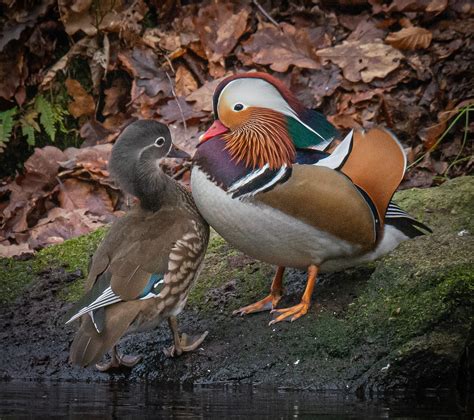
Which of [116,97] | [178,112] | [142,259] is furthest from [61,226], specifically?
[142,259]

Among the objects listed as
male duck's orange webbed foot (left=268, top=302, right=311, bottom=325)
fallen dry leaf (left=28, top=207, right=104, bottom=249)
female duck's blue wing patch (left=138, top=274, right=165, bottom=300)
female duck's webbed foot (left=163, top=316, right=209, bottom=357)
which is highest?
female duck's blue wing patch (left=138, top=274, right=165, bottom=300)

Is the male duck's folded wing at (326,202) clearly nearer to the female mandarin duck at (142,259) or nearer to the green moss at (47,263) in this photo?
the female mandarin duck at (142,259)

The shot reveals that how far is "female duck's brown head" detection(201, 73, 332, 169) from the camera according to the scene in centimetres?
480

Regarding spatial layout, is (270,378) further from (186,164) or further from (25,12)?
(25,12)

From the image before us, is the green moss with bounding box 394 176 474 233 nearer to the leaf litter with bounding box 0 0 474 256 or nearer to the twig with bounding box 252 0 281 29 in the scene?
the leaf litter with bounding box 0 0 474 256

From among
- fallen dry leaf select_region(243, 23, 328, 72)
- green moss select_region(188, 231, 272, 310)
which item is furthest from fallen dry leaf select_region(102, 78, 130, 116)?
green moss select_region(188, 231, 272, 310)

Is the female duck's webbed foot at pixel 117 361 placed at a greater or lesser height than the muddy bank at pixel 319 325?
lesser

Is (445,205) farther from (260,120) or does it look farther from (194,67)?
(194,67)

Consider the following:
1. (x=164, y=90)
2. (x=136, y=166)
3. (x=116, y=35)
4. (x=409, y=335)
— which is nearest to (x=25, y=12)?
(x=116, y=35)

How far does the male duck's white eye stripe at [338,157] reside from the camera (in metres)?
4.79

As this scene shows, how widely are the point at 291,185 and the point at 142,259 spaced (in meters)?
0.79

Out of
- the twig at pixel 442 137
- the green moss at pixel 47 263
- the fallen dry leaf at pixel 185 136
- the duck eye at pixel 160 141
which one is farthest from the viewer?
the fallen dry leaf at pixel 185 136

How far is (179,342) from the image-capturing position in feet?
15.7

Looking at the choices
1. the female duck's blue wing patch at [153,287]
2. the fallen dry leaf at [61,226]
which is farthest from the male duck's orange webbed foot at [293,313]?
the fallen dry leaf at [61,226]
